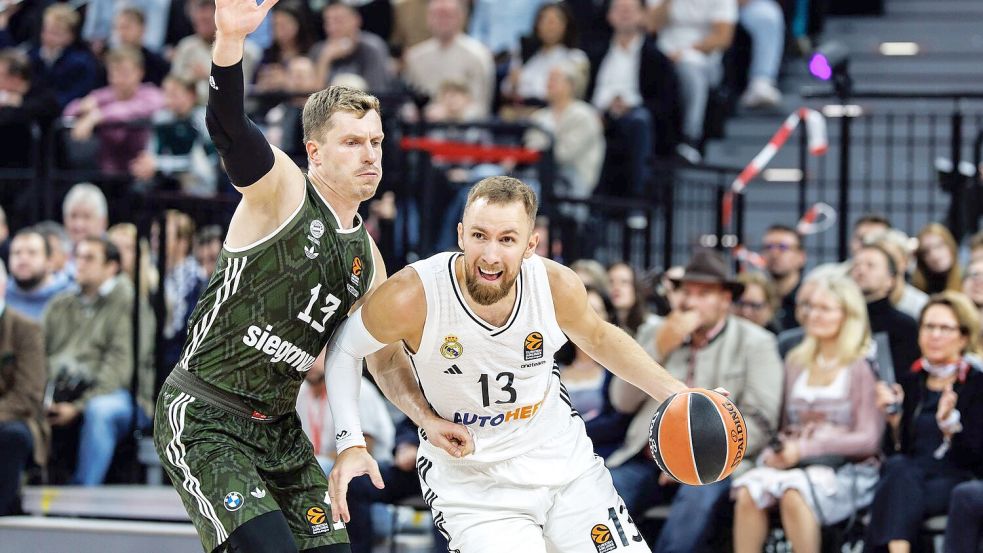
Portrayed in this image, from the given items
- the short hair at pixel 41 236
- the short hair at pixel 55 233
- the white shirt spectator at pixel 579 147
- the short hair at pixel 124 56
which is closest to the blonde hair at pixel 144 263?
the short hair at pixel 55 233

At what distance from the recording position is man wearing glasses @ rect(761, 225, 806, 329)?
31.2ft

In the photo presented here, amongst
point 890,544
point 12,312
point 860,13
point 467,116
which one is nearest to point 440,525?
point 890,544

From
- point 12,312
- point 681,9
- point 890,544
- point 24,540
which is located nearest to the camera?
point 890,544

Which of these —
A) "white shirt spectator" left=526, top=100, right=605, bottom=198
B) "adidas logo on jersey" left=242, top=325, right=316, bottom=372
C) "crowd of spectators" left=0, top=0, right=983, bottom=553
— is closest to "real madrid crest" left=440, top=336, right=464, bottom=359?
"adidas logo on jersey" left=242, top=325, right=316, bottom=372

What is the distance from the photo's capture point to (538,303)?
16.3ft

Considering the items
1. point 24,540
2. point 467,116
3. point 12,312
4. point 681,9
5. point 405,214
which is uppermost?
point 681,9

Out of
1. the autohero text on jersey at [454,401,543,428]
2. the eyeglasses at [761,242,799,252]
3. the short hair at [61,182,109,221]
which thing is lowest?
the autohero text on jersey at [454,401,543,428]

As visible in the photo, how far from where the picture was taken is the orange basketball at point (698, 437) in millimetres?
4750

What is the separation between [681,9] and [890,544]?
21.3 feet

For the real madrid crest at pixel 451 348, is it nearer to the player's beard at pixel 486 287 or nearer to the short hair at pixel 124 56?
the player's beard at pixel 486 287

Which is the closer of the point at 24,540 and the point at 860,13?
the point at 24,540

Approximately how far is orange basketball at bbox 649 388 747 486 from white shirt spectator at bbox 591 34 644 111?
7.10 meters

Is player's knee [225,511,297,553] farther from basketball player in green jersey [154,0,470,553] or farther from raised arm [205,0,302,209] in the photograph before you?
raised arm [205,0,302,209]

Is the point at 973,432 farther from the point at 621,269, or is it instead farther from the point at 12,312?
the point at 12,312
